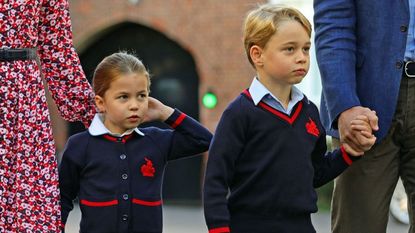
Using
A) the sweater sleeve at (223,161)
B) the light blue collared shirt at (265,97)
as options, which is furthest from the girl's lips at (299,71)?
the sweater sleeve at (223,161)

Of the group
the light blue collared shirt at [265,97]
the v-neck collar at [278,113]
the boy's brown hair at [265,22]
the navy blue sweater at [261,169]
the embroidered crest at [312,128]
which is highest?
the boy's brown hair at [265,22]

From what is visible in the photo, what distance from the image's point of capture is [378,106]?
4.59 m

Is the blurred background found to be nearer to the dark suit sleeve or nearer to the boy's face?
the dark suit sleeve

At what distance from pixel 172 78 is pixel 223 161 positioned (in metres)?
11.9

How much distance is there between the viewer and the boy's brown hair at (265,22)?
439 cm

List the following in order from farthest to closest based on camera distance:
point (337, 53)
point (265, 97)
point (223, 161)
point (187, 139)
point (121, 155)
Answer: point (187, 139) < point (121, 155) < point (337, 53) < point (265, 97) < point (223, 161)

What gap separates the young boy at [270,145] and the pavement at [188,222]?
800cm

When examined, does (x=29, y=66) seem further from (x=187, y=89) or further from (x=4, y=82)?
(x=187, y=89)

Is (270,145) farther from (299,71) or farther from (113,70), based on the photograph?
(113,70)

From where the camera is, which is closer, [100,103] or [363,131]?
[363,131]

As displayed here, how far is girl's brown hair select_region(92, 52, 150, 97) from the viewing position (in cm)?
468

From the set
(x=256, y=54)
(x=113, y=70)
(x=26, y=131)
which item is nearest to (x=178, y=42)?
(x=113, y=70)

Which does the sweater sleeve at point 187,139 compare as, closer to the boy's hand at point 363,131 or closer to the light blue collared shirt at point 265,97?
the light blue collared shirt at point 265,97

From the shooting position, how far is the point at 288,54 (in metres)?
4.36
